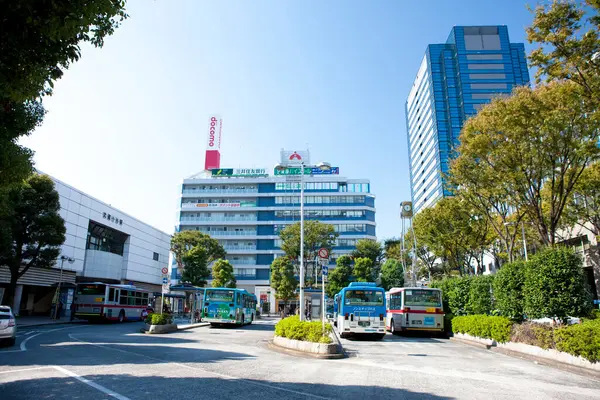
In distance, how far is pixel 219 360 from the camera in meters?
11.4

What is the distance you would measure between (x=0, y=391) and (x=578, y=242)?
37457 mm

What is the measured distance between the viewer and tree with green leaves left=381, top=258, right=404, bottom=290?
182 ft

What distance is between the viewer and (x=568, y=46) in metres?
12.5

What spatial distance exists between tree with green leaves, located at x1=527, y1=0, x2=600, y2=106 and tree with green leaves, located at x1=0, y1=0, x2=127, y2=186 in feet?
41.9

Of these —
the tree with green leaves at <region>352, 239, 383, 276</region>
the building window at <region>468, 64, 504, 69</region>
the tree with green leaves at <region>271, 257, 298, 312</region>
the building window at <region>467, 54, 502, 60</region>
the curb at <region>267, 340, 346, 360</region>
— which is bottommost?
the curb at <region>267, 340, 346, 360</region>

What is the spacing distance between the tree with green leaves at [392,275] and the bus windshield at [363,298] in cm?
3668

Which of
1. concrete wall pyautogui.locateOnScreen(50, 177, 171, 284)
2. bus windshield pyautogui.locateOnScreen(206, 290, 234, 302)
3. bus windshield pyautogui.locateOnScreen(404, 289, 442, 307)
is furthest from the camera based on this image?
concrete wall pyautogui.locateOnScreen(50, 177, 171, 284)

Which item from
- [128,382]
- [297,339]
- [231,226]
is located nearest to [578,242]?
[297,339]

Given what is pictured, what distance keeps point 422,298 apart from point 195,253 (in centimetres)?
3706

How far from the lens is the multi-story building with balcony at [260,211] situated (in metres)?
72.2

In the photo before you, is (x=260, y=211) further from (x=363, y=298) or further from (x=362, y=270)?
(x=363, y=298)

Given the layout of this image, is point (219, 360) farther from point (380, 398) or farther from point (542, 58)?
point (542, 58)

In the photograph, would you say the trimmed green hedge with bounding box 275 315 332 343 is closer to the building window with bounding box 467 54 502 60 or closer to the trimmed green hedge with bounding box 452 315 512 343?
the trimmed green hedge with bounding box 452 315 512 343

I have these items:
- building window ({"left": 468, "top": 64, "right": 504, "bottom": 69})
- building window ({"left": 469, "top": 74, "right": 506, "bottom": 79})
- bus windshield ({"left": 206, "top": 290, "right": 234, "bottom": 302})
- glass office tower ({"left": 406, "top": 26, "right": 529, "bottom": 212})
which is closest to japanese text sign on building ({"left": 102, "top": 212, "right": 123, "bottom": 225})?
bus windshield ({"left": 206, "top": 290, "right": 234, "bottom": 302})
